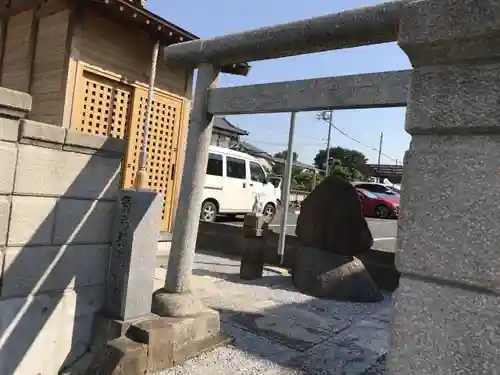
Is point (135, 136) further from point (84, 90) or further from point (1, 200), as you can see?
point (1, 200)

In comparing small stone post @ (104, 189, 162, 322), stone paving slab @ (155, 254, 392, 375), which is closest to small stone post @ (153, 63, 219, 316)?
small stone post @ (104, 189, 162, 322)

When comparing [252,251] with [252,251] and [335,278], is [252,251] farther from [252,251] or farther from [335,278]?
[335,278]

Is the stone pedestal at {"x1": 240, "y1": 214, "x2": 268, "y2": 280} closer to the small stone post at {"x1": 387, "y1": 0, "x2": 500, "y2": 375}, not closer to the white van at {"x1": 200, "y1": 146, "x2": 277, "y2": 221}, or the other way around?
the small stone post at {"x1": 387, "y1": 0, "x2": 500, "y2": 375}

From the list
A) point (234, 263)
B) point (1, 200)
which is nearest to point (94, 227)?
point (1, 200)

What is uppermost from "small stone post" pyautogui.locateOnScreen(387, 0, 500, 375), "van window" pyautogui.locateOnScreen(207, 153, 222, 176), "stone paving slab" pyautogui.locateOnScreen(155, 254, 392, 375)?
"van window" pyautogui.locateOnScreen(207, 153, 222, 176)

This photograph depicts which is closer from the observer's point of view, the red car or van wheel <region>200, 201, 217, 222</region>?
van wheel <region>200, 201, 217, 222</region>

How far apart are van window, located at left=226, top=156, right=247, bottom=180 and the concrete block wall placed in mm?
9595

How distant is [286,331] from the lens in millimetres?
4484

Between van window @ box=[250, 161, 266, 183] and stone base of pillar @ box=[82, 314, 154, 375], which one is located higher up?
van window @ box=[250, 161, 266, 183]

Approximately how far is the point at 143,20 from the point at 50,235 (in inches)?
165

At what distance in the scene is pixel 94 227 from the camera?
3.59 meters

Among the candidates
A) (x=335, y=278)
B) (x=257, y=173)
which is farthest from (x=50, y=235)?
(x=257, y=173)

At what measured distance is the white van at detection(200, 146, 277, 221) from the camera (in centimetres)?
1266

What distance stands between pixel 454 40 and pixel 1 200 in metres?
3.09
